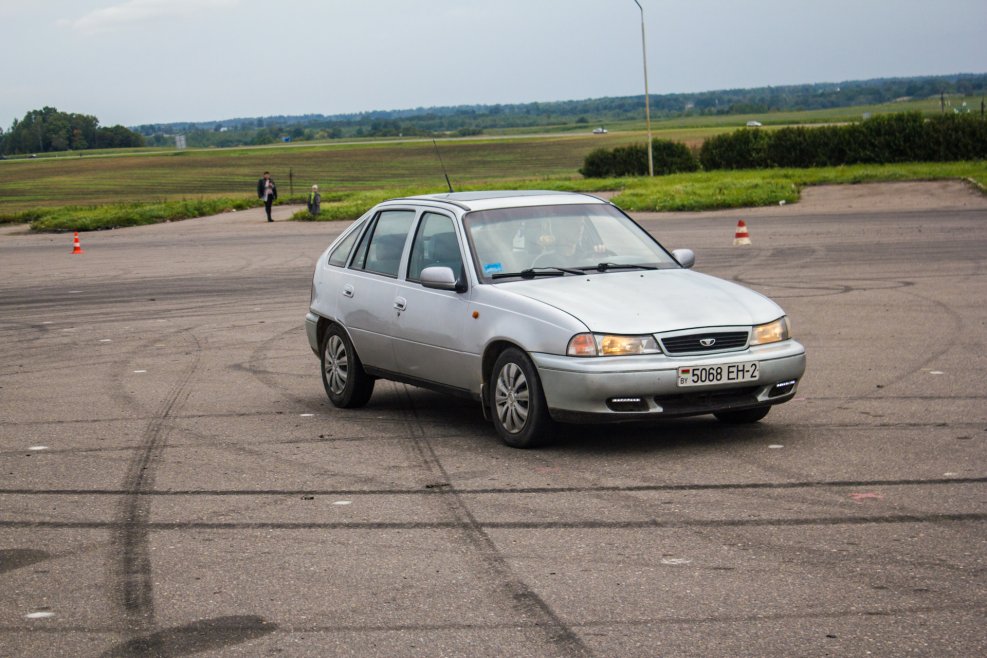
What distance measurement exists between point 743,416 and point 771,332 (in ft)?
2.64

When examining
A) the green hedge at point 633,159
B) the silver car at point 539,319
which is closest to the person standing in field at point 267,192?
the green hedge at point 633,159

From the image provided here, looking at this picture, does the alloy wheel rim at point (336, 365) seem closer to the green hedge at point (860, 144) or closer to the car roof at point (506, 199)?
the car roof at point (506, 199)

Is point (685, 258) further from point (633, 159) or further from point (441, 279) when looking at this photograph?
point (633, 159)

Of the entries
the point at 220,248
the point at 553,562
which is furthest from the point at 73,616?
the point at 220,248

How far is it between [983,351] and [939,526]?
599cm

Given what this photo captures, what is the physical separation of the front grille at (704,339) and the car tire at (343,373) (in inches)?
116

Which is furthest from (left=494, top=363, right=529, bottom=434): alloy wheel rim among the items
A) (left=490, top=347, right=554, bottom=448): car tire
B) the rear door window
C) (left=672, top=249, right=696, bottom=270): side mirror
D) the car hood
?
(left=672, top=249, right=696, bottom=270): side mirror

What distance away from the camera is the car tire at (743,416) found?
870 centimetres

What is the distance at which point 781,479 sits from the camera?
7.12 m

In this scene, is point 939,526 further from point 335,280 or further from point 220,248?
point 220,248

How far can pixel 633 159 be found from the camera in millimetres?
65188

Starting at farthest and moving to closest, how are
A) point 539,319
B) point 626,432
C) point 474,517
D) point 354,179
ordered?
point 354,179, point 626,432, point 539,319, point 474,517

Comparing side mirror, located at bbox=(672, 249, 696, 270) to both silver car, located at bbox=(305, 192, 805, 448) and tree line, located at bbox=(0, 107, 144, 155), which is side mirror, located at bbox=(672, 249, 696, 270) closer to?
silver car, located at bbox=(305, 192, 805, 448)

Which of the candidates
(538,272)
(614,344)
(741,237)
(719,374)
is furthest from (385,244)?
(741,237)
